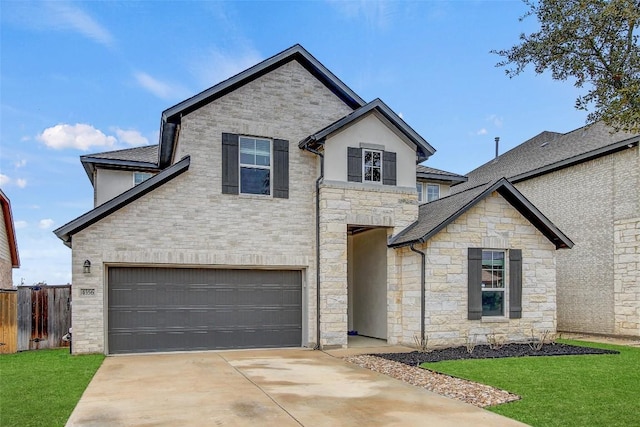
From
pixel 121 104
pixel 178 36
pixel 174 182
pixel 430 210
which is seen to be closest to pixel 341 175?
pixel 430 210

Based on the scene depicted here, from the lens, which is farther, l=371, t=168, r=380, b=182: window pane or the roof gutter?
l=371, t=168, r=380, b=182: window pane

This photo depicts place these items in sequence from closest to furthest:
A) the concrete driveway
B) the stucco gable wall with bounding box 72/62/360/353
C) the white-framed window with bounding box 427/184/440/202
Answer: the concrete driveway → the stucco gable wall with bounding box 72/62/360/353 → the white-framed window with bounding box 427/184/440/202

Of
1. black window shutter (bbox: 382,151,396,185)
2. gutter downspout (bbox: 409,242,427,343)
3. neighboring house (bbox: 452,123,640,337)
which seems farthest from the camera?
neighboring house (bbox: 452,123,640,337)

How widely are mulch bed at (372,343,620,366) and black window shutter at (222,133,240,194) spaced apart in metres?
5.61

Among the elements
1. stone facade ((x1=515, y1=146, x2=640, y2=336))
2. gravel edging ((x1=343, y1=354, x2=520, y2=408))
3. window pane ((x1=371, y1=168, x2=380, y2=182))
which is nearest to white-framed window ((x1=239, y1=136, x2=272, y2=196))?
window pane ((x1=371, y1=168, x2=380, y2=182))

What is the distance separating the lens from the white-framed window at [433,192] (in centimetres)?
1939

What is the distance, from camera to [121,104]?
1819 cm

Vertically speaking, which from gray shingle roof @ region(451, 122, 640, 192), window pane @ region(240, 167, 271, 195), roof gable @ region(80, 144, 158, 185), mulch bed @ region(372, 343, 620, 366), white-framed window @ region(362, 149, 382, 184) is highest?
gray shingle roof @ region(451, 122, 640, 192)

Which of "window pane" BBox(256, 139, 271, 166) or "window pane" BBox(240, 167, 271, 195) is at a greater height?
"window pane" BBox(256, 139, 271, 166)

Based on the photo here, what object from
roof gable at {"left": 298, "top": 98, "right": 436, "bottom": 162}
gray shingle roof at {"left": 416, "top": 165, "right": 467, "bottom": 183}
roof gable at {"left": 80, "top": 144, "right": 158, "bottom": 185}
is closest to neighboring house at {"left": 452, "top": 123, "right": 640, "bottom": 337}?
gray shingle roof at {"left": 416, "top": 165, "right": 467, "bottom": 183}

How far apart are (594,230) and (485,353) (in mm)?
8634

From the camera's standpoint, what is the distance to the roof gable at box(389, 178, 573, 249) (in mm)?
12625

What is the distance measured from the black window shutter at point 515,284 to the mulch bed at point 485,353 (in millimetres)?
904

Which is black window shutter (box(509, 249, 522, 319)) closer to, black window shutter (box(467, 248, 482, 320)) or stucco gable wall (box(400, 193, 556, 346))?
stucco gable wall (box(400, 193, 556, 346))
